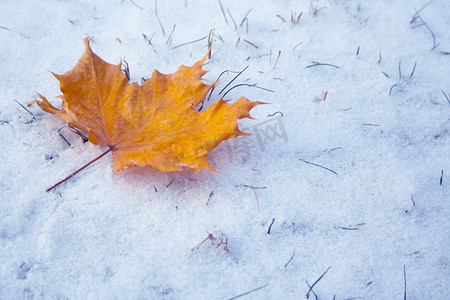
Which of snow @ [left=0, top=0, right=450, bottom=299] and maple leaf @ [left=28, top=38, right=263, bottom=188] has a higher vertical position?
maple leaf @ [left=28, top=38, right=263, bottom=188]

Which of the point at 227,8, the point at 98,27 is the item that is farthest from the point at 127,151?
the point at 227,8

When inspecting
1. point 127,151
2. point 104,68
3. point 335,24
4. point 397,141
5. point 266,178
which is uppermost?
point 104,68

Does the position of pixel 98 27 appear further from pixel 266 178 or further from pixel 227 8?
pixel 266 178

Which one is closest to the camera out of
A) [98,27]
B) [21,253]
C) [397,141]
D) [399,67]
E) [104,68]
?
[21,253]

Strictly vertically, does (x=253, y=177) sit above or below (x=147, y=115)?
below

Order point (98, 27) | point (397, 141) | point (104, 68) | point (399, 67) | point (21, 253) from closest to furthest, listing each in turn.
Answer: point (21, 253)
point (104, 68)
point (397, 141)
point (399, 67)
point (98, 27)
